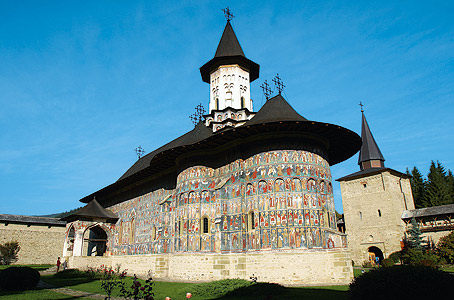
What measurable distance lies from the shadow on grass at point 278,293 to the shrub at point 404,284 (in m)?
2.88

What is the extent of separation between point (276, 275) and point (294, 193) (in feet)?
10.7

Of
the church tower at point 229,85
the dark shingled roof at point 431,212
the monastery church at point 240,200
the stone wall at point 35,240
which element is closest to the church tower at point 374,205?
the dark shingled roof at point 431,212

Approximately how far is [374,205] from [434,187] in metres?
9.61

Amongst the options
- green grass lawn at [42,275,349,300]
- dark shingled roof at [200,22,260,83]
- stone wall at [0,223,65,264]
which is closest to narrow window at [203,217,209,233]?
green grass lawn at [42,275,349,300]

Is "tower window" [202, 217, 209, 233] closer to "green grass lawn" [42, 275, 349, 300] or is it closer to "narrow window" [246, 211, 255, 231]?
"narrow window" [246, 211, 255, 231]

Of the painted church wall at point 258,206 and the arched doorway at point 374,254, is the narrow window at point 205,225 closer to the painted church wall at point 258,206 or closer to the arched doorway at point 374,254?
the painted church wall at point 258,206

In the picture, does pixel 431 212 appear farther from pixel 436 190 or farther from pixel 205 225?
pixel 205 225

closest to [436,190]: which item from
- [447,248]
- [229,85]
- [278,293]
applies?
[447,248]

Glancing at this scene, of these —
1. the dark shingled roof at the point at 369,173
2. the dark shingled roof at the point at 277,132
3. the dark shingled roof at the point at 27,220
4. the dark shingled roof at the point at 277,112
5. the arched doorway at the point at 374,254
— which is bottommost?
the arched doorway at the point at 374,254

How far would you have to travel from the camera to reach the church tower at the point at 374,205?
28.8 m

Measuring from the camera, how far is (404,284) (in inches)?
234

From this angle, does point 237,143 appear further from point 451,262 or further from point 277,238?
point 451,262

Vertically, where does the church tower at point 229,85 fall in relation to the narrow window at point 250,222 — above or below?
above

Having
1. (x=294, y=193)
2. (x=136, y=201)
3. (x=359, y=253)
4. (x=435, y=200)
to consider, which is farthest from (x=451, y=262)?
(x=136, y=201)
